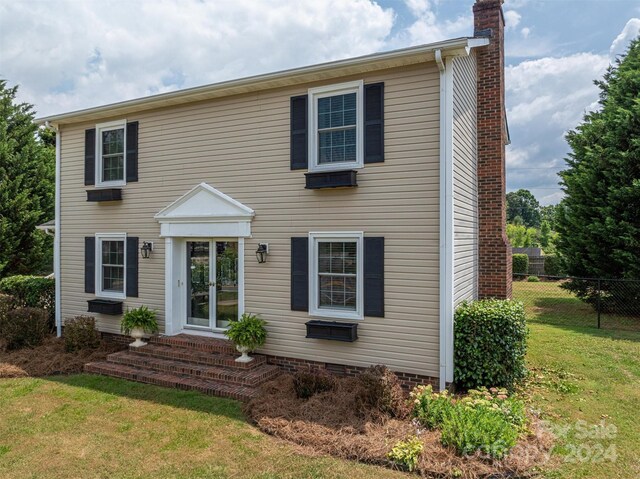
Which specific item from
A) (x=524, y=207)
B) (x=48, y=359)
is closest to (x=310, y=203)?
(x=48, y=359)

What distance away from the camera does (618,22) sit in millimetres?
10219

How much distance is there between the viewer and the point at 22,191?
1642 centimetres

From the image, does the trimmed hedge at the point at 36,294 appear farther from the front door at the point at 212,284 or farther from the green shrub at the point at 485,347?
the green shrub at the point at 485,347

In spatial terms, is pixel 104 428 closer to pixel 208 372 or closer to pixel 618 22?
pixel 208 372

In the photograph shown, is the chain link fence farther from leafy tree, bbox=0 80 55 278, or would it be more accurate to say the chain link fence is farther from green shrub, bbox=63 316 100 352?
leafy tree, bbox=0 80 55 278

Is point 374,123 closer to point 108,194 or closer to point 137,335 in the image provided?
point 108,194

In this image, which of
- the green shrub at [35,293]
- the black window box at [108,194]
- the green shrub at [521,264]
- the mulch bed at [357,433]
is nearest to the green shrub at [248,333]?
the mulch bed at [357,433]

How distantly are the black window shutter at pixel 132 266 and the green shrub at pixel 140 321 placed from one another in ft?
2.24

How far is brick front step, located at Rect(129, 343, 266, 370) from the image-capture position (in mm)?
7372

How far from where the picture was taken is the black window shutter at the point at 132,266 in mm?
9070

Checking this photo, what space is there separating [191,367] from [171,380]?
418 millimetres

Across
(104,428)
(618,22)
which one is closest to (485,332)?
(104,428)

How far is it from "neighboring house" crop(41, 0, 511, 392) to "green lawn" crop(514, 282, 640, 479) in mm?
1641

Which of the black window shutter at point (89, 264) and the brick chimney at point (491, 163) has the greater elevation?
the brick chimney at point (491, 163)
